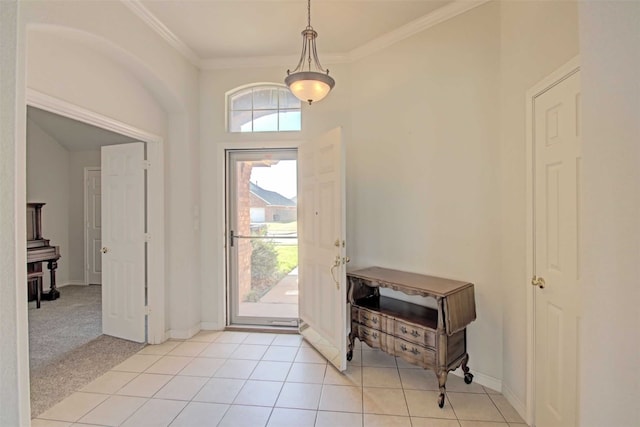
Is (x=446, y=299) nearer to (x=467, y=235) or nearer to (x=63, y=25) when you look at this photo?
Answer: (x=467, y=235)

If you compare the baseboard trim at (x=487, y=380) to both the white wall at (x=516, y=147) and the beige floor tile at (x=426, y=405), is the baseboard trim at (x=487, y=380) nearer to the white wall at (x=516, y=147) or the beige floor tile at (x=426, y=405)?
the white wall at (x=516, y=147)

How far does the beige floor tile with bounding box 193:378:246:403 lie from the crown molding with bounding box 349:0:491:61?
3294mm

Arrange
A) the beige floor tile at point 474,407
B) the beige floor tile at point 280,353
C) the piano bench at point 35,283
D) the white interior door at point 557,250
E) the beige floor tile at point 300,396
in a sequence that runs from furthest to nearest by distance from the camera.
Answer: the piano bench at point 35,283, the beige floor tile at point 280,353, the beige floor tile at point 300,396, the beige floor tile at point 474,407, the white interior door at point 557,250

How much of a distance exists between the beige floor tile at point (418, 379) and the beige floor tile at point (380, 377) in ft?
0.17

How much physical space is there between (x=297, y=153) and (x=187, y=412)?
102 inches

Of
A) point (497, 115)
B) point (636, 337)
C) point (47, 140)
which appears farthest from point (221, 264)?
point (47, 140)

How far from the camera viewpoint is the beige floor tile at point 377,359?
9.77 ft

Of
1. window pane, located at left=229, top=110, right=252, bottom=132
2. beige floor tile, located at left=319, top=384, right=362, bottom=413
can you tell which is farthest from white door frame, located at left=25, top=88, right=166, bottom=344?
beige floor tile, located at left=319, top=384, right=362, bottom=413

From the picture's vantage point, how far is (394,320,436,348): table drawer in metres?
2.46

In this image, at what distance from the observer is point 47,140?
580 centimetres

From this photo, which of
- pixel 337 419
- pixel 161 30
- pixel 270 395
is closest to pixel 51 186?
pixel 161 30

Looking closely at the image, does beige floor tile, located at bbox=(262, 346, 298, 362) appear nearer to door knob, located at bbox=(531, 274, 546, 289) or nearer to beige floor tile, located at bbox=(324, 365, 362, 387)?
beige floor tile, located at bbox=(324, 365, 362, 387)

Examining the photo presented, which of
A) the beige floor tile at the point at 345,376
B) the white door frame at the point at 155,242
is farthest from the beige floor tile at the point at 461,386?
the white door frame at the point at 155,242

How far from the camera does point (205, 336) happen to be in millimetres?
3637
